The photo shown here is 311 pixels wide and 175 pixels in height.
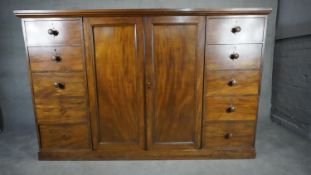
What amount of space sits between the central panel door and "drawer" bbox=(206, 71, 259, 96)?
3.4 inches

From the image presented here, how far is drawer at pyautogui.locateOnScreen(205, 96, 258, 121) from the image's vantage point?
1.48 metres

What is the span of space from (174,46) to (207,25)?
28 cm

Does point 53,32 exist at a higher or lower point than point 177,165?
higher

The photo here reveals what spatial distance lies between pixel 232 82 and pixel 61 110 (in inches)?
54.0

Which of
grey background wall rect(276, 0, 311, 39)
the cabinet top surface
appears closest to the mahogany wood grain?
the cabinet top surface

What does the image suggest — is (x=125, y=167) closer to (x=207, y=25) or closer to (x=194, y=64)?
(x=194, y=64)

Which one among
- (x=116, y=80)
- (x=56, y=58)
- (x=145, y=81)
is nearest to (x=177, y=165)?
(x=145, y=81)

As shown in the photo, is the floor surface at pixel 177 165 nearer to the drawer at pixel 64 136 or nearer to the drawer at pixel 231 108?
the drawer at pixel 64 136

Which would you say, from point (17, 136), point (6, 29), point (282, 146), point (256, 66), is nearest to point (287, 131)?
point (282, 146)

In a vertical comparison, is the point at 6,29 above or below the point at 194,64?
above

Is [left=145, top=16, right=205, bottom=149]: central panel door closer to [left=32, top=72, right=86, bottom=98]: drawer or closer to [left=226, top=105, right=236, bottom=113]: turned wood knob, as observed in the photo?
[left=226, top=105, right=236, bottom=113]: turned wood knob

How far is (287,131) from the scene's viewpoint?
6.75 ft

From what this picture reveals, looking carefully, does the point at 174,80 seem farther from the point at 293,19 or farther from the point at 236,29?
the point at 293,19

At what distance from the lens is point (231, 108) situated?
1483 millimetres
